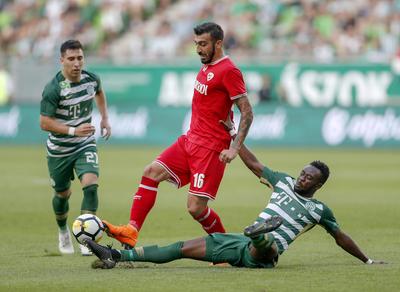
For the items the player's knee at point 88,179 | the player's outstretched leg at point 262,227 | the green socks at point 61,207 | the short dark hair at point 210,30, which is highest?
the short dark hair at point 210,30

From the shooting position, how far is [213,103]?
1077cm

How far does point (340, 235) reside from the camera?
9.86 metres

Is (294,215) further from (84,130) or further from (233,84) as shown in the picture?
(84,130)

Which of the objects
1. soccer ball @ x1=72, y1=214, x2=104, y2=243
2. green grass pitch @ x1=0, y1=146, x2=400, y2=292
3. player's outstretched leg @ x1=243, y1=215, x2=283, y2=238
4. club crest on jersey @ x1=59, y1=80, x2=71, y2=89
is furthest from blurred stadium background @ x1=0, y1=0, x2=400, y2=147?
player's outstretched leg @ x1=243, y1=215, x2=283, y2=238

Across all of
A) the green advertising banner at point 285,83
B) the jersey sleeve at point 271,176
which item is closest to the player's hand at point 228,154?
the jersey sleeve at point 271,176

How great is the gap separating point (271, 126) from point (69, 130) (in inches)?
767

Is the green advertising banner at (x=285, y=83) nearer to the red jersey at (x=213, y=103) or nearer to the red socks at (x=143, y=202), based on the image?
the red jersey at (x=213, y=103)

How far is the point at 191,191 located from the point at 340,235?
1.75 meters

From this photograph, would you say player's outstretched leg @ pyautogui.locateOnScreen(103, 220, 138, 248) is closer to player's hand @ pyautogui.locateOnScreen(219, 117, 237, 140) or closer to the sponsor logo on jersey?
player's hand @ pyautogui.locateOnScreen(219, 117, 237, 140)

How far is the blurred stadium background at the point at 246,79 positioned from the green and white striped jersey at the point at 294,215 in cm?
849

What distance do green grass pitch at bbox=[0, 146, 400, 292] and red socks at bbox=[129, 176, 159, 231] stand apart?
618 mm

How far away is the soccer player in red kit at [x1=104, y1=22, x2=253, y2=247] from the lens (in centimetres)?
1063

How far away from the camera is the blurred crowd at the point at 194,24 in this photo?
32.4m

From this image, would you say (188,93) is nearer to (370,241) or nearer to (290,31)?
(290,31)
